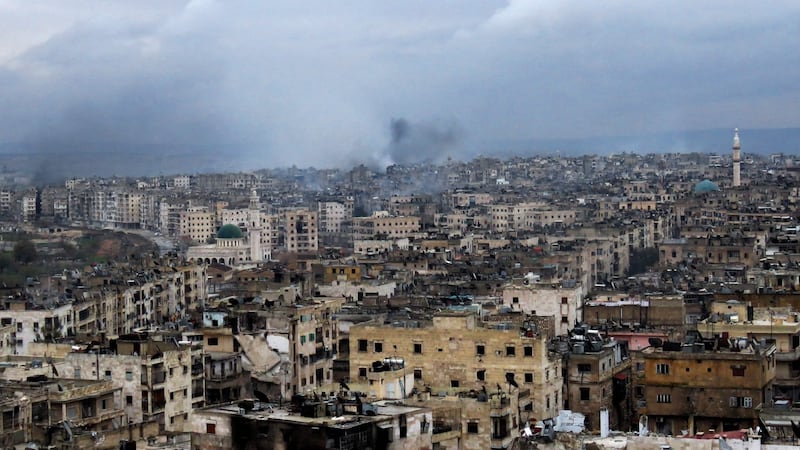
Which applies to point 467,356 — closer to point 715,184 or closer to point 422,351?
point 422,351

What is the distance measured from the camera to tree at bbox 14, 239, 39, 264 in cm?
10450

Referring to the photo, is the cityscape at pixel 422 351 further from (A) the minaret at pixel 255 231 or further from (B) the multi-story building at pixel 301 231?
(B) the multi-story building at pixel 301 231

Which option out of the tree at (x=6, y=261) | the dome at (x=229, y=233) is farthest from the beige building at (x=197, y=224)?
the tree at (x=6, y=261)

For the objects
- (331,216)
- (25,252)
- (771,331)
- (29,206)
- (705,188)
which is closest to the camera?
(771,331)

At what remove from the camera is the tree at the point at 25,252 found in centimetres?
10450

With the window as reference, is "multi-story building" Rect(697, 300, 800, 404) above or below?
above

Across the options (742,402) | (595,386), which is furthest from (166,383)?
(742,402)

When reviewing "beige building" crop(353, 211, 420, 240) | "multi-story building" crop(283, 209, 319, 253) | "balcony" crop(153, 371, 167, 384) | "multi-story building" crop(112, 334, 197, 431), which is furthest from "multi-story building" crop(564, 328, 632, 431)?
"multi-story building" crop(283, 209, 319, 253)

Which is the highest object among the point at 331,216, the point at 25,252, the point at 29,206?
the point at 29,206

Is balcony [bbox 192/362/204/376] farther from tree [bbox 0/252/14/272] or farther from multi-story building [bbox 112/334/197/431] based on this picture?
tree [bbox 0/252/14/272]

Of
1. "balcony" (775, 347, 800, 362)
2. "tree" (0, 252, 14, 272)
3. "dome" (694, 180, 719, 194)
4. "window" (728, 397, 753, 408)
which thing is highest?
"dome" (694, 180, 719, 194)

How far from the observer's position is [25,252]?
10781 centimetres

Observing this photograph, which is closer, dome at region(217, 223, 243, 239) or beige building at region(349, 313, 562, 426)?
beige building at region(349, 313, 562, 426)

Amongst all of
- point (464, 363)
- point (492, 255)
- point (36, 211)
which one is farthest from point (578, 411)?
point (36, 211)
